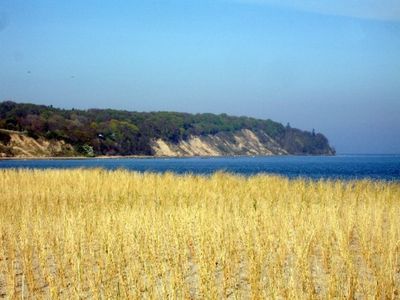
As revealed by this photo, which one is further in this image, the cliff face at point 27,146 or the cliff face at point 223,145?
the cliff face at point 223,145

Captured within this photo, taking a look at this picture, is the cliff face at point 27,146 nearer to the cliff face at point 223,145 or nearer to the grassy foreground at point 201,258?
the cliff face at point 223,145

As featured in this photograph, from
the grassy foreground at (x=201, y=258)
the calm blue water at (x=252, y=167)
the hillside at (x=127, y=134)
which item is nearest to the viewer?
the grassy foreground at (x=201, y=258)

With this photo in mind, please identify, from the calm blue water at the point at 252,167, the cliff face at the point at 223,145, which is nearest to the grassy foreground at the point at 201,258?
the calm blue water at the point at 252,167

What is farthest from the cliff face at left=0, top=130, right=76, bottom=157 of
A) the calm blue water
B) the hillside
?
the calm blue water

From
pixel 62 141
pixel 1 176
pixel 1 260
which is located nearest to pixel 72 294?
pixel 1 260

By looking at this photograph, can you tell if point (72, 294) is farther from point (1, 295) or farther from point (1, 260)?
point (1, 260)

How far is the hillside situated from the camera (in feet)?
319

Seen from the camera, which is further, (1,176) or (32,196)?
(1,176)

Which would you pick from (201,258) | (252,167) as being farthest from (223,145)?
(201,258)

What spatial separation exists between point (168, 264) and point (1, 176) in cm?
1456

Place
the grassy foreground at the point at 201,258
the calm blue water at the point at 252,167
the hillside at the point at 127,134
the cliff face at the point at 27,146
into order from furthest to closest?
the hillside at the point at 127,134, the cliff face at the point at 27,146, the calm blue water at the point at 252,167, the grassy foreground at the point at 201,258

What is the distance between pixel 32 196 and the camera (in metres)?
14.4

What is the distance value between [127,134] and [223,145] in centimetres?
4401

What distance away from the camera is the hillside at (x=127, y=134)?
319 feet
